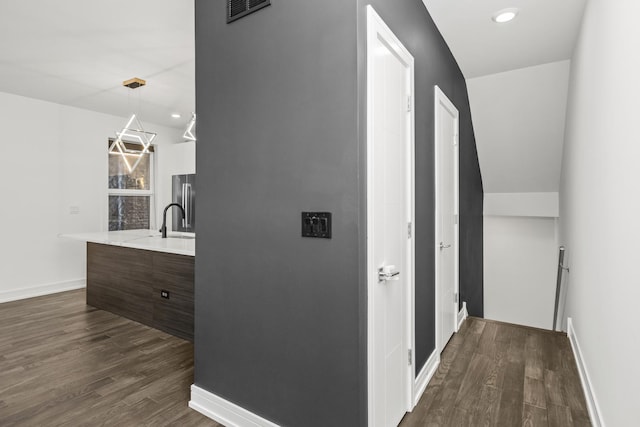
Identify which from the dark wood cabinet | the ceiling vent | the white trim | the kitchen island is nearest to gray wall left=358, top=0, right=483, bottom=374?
the ceiling vent

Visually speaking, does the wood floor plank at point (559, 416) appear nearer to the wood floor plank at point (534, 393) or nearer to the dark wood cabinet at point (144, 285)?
the wood floor plank at point (534, 393)

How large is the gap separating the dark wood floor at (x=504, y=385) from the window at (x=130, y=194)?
526 cm

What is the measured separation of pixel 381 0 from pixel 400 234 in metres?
1.18

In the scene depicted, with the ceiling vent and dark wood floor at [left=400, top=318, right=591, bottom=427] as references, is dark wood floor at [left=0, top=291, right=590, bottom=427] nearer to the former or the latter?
dark wood floor at [left=400, top=318, right=591, bottom=427]

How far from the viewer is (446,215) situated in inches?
118

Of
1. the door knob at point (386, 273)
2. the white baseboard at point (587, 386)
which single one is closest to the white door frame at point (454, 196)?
the white baseboard at point (587, 386)

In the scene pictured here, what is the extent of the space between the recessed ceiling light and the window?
5443 millimetres

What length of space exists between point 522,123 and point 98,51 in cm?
437

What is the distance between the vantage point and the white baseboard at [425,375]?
2.19 m

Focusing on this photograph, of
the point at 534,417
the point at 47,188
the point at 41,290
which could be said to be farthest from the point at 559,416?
the point at 47,188

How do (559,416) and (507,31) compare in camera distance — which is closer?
(559,416)

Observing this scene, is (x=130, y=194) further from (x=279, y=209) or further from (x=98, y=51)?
(x=279, y=209)

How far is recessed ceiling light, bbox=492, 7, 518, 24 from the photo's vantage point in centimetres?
251

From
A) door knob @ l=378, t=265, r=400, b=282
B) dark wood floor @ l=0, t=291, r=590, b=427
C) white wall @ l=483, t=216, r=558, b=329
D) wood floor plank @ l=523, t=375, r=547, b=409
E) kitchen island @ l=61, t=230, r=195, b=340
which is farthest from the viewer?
white wall @ l=483, t=216, r=558, b=329
